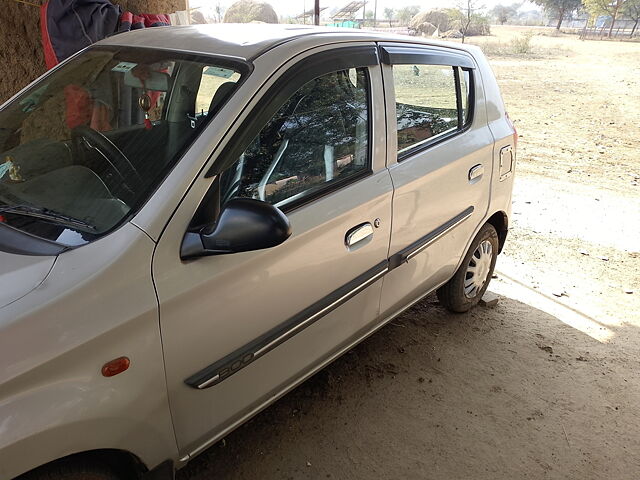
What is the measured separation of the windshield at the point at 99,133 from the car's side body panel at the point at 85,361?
16cm

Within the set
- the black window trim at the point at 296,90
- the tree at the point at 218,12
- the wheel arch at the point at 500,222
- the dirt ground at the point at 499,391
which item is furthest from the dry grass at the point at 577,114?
the tree at the point at 218,12

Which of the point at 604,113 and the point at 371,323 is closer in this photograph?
the point at 371,323

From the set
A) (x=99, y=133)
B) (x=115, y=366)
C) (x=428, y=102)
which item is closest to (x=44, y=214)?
(x=99, y=133)

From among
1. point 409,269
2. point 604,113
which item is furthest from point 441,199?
point 604,113

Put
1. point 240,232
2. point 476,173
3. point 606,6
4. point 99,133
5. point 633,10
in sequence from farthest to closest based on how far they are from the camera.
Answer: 1. point 633,10
2. point 606,6
3. point 476,173
4. point 99,133
5. point 240,232

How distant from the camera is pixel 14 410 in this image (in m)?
1.30

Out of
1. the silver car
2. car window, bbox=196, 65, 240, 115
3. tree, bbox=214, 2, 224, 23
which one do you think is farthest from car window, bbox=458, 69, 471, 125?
tree, bbox=214, 2, 224, 23

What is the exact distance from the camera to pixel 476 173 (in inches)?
116

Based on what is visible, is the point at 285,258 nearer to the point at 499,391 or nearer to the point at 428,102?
the point at 428,102

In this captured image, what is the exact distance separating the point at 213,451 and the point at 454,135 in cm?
199

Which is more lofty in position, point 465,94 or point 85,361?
point 465,94

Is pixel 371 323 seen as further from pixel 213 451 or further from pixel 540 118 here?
pixel 540 118

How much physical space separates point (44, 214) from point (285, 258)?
2.63ft

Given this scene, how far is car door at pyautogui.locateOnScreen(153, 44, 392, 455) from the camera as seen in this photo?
5.44 feet
